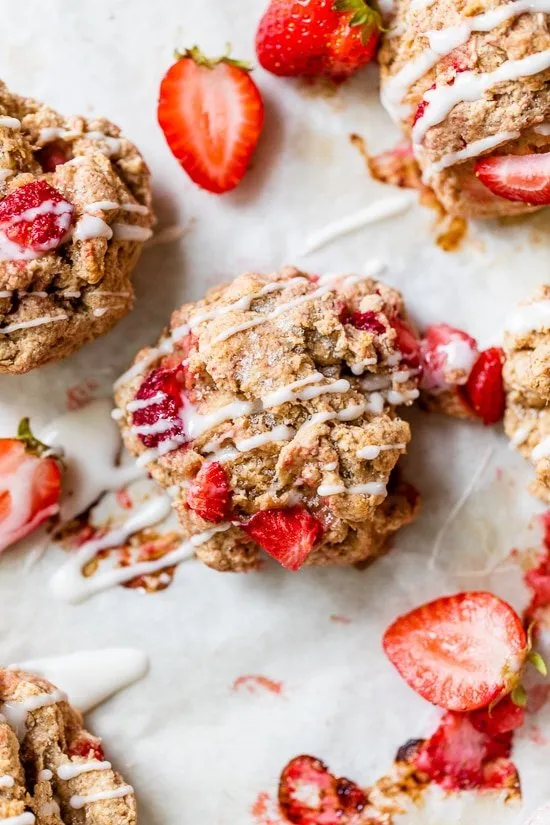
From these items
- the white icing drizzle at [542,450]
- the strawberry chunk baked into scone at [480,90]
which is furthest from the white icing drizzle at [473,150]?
the white icing drizzle at [542,450]

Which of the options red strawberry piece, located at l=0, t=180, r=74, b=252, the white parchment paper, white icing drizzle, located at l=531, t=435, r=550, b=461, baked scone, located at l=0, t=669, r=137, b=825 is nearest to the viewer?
red strawberry piece, located at l=0, t=180, r=74, b=252

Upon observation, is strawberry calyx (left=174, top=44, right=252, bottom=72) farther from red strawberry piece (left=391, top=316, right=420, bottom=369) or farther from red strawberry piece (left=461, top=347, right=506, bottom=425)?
red strawberry piece (left=461, top=347, right=506, bottom=425)

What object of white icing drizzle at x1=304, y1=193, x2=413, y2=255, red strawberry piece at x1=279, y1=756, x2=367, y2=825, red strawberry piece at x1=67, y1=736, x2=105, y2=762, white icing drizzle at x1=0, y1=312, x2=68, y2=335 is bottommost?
red strawberry piece at x1=279, y1=756, x2=367, y2=825

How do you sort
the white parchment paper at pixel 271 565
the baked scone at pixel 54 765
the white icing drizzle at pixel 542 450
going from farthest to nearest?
the white parchment paper at pixel 271 565
the white icing drizzle at pixel 542 450
the baked scone at pixel 54 765

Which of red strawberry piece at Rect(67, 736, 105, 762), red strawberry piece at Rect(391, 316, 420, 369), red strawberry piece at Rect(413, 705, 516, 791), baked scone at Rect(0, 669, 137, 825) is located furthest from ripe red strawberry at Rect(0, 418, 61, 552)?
red strawberry piece at Rect(413, 705, 516, 791)

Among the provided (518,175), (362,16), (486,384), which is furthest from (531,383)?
(362,16)

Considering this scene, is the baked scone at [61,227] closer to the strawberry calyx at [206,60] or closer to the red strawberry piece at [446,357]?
the strawberry calyx at [206,60]
